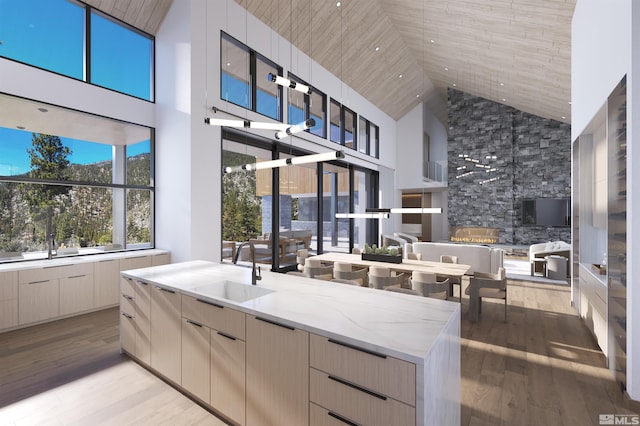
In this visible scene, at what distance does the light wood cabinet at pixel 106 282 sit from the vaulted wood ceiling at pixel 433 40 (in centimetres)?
400

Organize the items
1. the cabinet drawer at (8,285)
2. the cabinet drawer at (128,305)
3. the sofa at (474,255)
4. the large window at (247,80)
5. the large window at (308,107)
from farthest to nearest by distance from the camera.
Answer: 1. the large window at (308,107)
2. the sofa at (474,255)
3. the large window at (247,80)
4. the cabinet drawer at (8,285)
5. the cabinet drawer at (128,305)

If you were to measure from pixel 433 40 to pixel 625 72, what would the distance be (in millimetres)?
6116

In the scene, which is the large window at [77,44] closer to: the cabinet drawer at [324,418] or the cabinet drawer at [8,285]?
the cabinet drawer at [8,285]

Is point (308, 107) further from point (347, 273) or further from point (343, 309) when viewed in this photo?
point (343, 309)

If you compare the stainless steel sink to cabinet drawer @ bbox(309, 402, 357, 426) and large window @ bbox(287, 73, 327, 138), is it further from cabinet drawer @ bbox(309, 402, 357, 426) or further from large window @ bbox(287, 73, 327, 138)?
large window @ bbox(287, 73, 327, 138)


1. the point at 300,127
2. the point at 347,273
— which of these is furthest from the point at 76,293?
the point at 300,127

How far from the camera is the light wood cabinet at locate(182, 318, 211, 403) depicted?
2324mm

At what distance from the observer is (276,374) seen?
1873 millimetres

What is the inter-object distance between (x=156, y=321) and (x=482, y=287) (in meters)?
4.15

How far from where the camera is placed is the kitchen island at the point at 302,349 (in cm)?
146

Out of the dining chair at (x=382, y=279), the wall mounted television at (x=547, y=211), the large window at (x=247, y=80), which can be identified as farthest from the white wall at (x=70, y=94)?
the wall mounted television at (x=547, y=211)

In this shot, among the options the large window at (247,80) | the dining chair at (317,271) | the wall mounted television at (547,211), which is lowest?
the dining chair at (317,271)

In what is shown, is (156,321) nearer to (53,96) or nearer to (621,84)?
(53,96)

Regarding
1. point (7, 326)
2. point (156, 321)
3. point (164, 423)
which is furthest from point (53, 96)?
point (164, 423)
